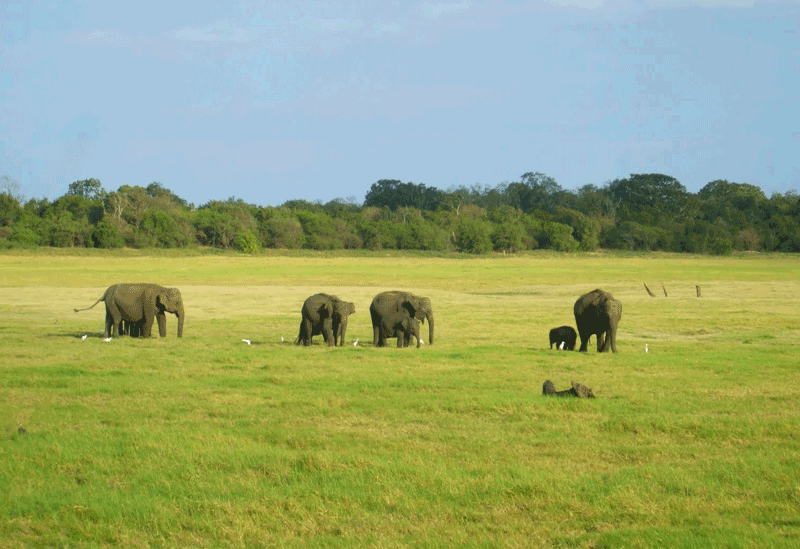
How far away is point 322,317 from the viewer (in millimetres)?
20875

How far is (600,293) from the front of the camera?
20.1 meters

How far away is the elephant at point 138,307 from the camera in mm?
22203

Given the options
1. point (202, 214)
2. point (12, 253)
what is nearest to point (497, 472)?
point (12, 253)

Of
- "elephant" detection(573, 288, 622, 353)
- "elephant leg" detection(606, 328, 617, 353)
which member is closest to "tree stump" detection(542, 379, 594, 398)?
"elephant" detection(573, 288, 622, 353)

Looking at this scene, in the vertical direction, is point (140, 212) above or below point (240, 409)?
above

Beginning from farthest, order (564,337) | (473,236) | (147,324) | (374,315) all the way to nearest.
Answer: (473,236) < (147,324) < (374,315) < (564,337)

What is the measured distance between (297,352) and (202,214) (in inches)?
3434

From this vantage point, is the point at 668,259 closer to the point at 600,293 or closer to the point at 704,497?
the point at 600,293

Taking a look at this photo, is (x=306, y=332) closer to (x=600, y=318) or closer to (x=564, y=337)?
(x=564, y=337)

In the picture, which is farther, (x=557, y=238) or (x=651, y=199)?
(x=651, y=199)

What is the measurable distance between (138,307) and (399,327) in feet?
22.2

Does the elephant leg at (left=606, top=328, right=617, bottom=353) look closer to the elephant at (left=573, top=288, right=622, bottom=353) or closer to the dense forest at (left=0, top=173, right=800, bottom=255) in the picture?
the elephant at (left=573, top=288, right=622, bottom=353)

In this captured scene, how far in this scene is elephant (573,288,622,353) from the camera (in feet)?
63.8

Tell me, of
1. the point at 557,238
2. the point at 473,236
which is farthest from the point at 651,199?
the point at 473,236
